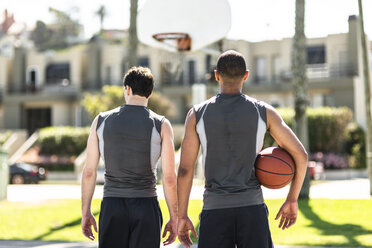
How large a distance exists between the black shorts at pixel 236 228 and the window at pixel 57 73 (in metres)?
51.0

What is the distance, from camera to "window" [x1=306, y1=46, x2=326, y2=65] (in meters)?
45.5

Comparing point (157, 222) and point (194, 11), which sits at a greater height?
point (194, 11)

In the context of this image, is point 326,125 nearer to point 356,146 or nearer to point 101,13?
point 356,146

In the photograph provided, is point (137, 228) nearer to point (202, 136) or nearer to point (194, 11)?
point (202, 136)

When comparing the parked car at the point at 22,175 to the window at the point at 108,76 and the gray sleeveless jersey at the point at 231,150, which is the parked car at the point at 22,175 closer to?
the window at the point at 108,76

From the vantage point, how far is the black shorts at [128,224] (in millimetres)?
4543

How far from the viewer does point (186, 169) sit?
4.40 meters

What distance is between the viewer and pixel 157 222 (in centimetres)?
465

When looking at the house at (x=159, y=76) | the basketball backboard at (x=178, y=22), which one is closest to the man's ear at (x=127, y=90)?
the basketball backboard at (x=178, y=22)

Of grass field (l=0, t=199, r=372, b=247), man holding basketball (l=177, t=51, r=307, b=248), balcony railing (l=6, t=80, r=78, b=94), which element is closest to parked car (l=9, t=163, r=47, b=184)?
grass field (l=0, t=199, r=372, b=247)

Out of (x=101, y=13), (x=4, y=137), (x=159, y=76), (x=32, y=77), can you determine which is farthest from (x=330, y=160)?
(x=101, y=13)

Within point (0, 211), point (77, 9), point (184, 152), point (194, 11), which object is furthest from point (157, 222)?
point (77, 9)

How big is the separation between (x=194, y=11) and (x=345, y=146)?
26843 mm

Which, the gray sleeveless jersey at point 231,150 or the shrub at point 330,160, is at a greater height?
the gray sleeveless jersey at point 231,150
